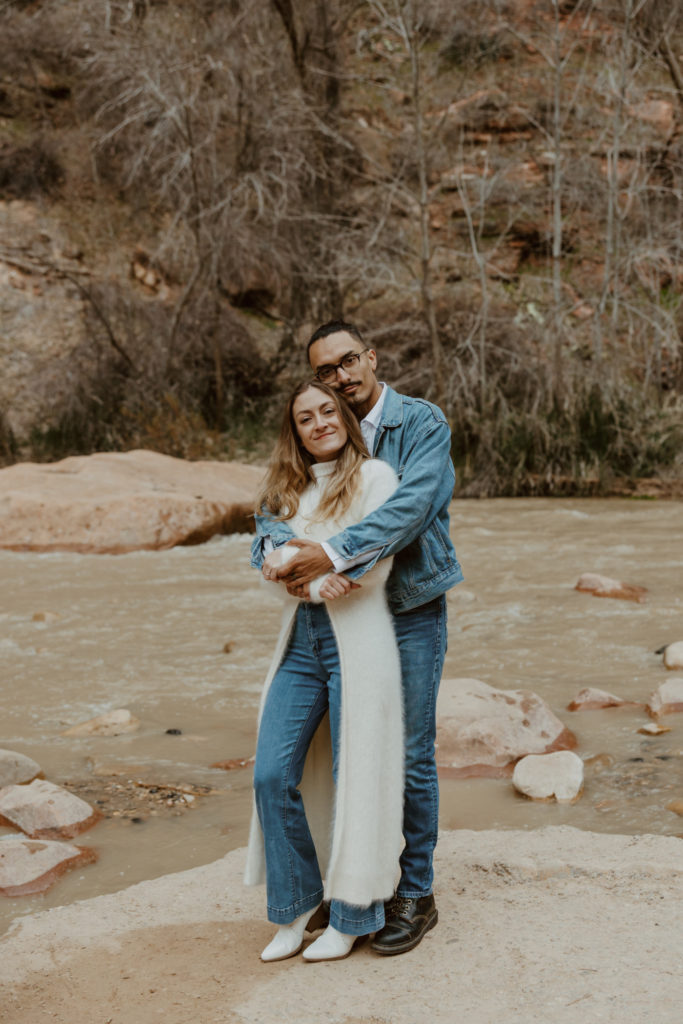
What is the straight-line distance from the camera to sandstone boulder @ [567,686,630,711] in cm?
480

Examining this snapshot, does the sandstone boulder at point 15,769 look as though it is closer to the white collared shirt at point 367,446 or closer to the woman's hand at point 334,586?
the white collared shirt at point 367,446

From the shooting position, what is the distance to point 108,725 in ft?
15.9

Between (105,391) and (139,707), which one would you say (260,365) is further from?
(139,707)

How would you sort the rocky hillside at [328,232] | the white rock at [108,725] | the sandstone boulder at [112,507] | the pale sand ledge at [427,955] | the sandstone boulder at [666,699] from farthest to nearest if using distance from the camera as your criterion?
the rocky hillside at [328,232] < the sandstone boulder at [112,507] < the white rock at [108,725] < the sandstone boulder at [666,699] < the pale sand ledge at [427,955]

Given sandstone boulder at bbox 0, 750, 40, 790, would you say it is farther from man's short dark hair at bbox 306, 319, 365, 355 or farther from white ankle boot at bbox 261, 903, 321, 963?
man's short dark hair at bbox 306, 319, 365, 355

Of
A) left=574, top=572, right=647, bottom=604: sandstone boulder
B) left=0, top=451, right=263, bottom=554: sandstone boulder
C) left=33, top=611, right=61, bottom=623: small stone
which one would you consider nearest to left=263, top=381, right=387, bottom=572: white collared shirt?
left=574, top=572, right=647, bottom=604: sandstone boulder

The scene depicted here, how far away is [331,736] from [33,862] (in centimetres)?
131

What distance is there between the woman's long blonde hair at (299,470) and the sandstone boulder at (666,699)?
8.33ft

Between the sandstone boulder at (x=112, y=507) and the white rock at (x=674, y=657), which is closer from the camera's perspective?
the white rock at (x=674, y=657)

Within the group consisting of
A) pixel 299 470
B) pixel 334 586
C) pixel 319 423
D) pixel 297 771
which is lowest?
pixel 297 771

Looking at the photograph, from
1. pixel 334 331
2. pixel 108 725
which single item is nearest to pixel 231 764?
pixel 108 725

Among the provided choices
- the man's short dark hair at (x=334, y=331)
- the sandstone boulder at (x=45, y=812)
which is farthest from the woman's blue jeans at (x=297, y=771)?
the sandstone boulder at (x=45, y=812)

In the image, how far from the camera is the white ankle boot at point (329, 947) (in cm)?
257

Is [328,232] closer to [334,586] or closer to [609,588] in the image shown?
[609,588]
